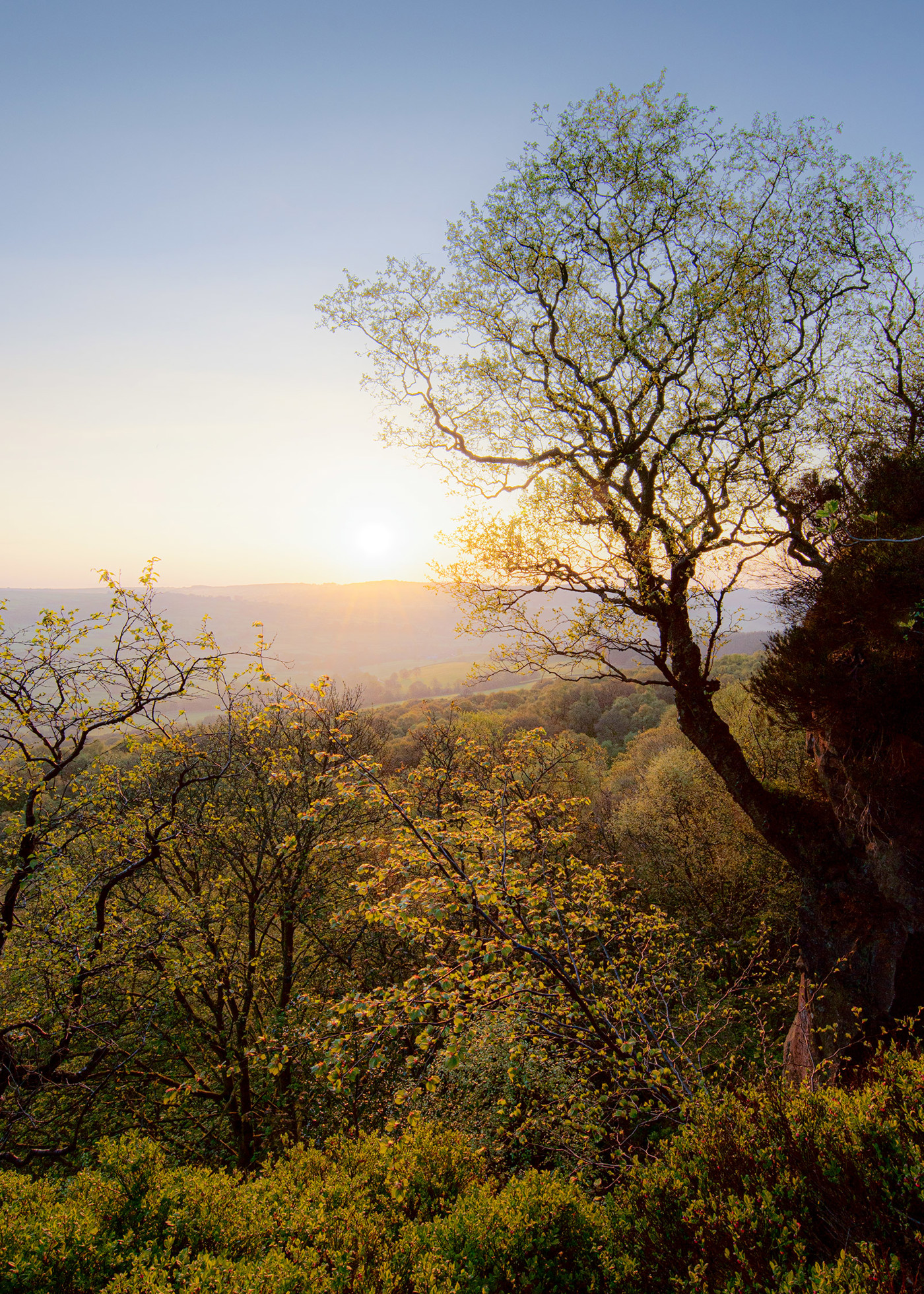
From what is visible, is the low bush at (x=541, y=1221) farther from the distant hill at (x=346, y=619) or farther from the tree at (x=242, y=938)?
the distant hill at (x=346, y=619)

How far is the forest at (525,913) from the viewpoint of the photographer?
347cm

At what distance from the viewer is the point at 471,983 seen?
190 inches

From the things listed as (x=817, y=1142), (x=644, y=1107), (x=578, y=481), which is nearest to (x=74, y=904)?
(x=644, y=1107)

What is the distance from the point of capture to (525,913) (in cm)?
600

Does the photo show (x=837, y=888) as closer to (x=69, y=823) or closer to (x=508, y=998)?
(x=508, y=998)

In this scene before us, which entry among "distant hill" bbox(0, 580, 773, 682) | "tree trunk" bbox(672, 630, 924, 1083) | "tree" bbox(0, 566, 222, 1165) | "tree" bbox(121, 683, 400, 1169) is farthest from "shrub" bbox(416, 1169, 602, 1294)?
"distant hill" bbox(0, 580, 773, 682)

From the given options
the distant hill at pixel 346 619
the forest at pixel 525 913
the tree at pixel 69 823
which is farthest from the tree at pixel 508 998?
the distant hill at pixel 346 619

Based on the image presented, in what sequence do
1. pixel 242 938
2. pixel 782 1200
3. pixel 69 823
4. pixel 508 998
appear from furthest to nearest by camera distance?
pixel 242 938
pixel 69 823
pixel 508 998
pixel 782 1200

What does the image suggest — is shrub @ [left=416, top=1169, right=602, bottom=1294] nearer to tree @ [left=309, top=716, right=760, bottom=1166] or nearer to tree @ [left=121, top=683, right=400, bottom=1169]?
tree @ [left=309, top=716, right=760, bottom=1166]

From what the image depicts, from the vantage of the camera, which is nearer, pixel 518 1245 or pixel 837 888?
pixel 518 1245

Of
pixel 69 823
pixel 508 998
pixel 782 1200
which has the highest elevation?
pixel 69 823

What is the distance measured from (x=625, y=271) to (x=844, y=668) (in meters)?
7.75

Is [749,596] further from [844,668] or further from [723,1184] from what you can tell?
[723,1184]

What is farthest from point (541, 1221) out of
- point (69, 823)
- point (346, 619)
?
point (346, 619)
